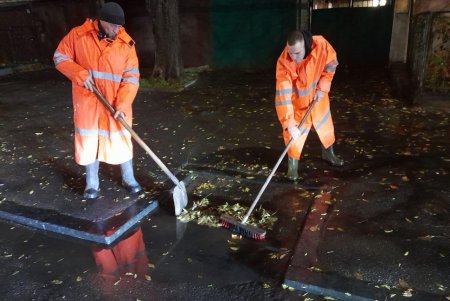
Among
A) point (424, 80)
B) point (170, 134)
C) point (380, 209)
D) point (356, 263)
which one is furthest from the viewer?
point (424, 80)

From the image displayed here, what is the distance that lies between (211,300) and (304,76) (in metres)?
2.62

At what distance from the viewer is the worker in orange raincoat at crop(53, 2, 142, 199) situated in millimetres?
4082

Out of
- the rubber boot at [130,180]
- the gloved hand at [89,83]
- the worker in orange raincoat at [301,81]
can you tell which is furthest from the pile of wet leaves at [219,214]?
the gloved hand at [89,83]

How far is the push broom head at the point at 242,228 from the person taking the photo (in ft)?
12.6

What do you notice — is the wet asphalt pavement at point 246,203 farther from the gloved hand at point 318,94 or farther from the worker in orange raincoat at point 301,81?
the gloved hand at point 318,94

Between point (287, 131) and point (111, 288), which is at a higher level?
point (287, 131)

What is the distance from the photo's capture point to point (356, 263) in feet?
11.3

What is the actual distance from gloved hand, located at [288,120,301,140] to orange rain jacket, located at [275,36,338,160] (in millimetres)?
56

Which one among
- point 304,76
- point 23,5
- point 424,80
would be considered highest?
point 23,5

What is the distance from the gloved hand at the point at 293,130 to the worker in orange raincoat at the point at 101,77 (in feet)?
5.76

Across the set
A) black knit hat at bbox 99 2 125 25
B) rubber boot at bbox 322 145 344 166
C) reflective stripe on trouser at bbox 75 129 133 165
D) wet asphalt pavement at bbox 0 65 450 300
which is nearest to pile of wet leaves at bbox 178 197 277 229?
wet asphalt pavement at bbox 0 65 450 300

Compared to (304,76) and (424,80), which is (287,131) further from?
(424,80)

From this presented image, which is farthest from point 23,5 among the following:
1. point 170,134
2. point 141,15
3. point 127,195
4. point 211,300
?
point 211,300

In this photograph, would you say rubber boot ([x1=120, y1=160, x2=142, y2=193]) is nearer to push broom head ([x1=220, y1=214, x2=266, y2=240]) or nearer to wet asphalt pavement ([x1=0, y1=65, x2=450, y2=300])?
wet asphalt pavement ([x1=0, y1=65, x2=450, y2=300])
